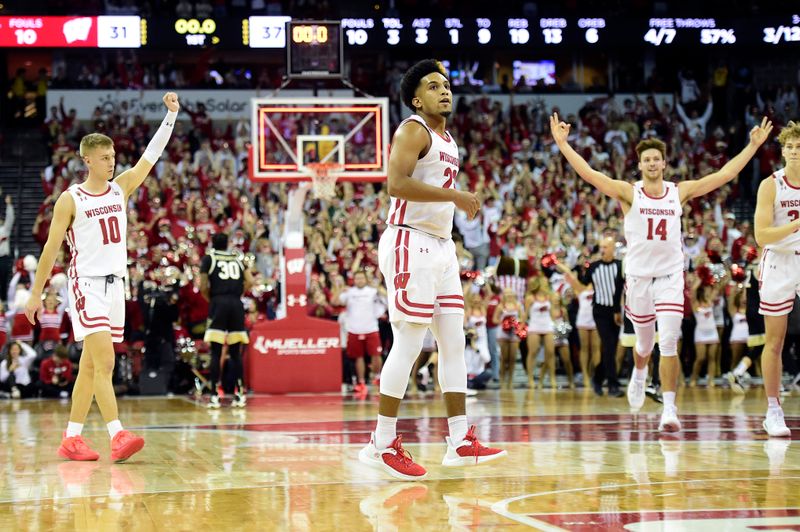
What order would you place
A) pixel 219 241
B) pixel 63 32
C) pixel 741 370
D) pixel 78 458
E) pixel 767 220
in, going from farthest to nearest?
pixel 63 32 → pixel 741 370 → pixel 219 241 → pixel 767 220 → pixel 78 458

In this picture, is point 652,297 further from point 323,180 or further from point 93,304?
point 323,180

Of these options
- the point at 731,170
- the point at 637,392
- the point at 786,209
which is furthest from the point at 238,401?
the point at 786,209

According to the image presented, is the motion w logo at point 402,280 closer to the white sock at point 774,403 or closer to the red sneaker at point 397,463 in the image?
the red sneaker at point 397,463

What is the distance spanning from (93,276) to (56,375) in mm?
8588

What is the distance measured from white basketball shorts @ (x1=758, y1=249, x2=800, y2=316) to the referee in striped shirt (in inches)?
223

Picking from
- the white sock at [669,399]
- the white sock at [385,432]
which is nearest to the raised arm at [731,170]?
the white sock at [669,399]

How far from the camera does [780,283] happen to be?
28.4ft

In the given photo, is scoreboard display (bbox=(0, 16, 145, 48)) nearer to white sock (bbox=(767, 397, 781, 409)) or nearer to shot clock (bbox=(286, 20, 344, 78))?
shot clock (bbox=(286, 20, 344, 78))

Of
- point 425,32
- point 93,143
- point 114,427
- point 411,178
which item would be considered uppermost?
point 425,32

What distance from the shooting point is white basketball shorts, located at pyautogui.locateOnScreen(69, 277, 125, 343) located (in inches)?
305

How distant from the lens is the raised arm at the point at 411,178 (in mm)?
6141

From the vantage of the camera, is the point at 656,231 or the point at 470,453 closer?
the point at 470,453

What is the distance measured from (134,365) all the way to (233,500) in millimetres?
11274

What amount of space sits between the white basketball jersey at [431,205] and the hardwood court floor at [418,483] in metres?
1.48
